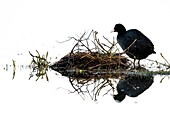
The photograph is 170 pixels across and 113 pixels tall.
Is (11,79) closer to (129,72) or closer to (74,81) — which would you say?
(74,81)

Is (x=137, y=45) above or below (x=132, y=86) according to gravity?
above

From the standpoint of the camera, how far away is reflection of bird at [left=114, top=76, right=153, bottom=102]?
9.84m

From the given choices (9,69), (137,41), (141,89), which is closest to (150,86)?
(141,89)

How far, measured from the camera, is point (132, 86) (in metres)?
10.8

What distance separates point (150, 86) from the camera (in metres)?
10.7

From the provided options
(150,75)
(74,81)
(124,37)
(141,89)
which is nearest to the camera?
(141,89)

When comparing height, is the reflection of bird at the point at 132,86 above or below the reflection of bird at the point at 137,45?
below

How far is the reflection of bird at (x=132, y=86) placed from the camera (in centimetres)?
984

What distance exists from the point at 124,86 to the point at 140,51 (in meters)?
2.62

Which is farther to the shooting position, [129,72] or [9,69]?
[9,69]

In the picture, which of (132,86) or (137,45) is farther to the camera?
(137,45)

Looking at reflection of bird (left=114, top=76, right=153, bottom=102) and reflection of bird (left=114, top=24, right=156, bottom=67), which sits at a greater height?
reflection of bird (left=114, top=24, right=156, bottom=67)

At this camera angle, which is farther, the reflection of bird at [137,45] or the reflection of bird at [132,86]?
the reflection of bird at [137,45]

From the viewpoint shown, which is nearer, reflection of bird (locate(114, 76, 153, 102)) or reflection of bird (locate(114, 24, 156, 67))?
reflection of bird (locate(114, 76, 153, 102))
